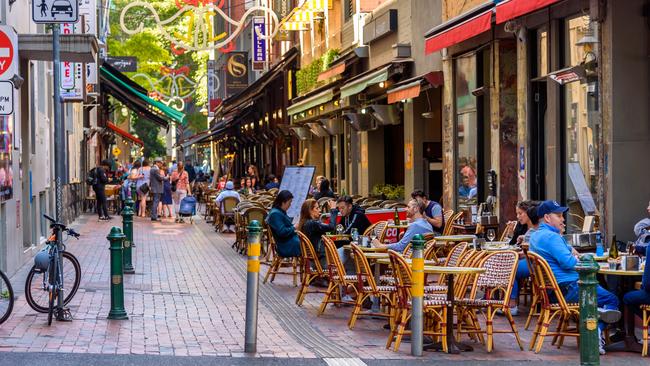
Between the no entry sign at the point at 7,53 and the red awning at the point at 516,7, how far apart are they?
598 centimetres

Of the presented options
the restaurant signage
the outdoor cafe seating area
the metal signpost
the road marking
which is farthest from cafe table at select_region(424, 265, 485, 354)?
the restaurant signage

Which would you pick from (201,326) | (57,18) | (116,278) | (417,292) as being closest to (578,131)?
(201,326)

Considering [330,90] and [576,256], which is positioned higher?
[330,90]

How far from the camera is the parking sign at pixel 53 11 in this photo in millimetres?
14741

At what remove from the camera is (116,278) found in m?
13.8

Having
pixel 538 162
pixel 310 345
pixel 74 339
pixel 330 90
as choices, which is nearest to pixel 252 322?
pixel 310 345

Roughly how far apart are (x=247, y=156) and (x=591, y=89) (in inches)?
2210

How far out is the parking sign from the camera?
14.7m

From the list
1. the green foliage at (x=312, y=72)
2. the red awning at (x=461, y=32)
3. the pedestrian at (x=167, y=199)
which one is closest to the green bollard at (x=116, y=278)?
the red awning at (x=461, y=32)

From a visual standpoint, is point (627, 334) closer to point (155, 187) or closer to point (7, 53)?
point (7, 53)

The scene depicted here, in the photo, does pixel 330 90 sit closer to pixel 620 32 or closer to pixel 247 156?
pixel 620 32

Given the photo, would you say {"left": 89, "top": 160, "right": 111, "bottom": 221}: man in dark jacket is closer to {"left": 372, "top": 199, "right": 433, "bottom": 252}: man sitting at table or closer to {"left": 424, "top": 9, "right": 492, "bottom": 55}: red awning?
{"left": 424, "top": 9, "right": 492, "bottom": 55}: red awning

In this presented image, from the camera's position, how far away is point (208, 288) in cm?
1797

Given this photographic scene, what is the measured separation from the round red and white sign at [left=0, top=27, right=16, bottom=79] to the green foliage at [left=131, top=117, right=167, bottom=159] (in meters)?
107
